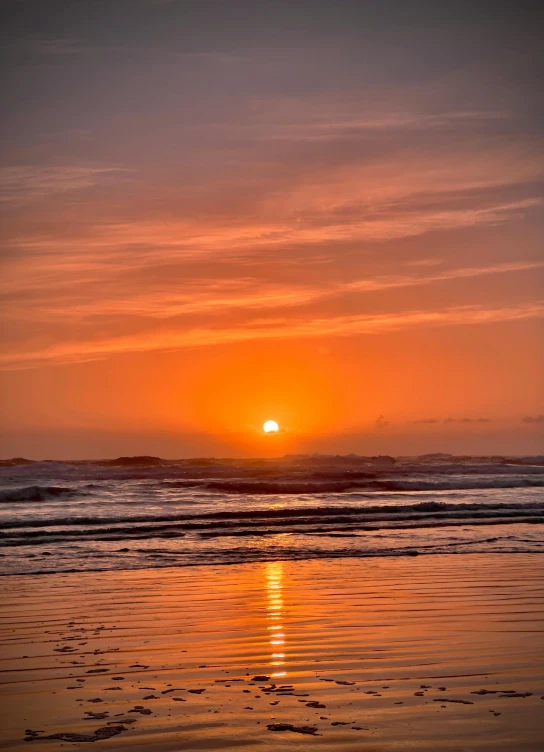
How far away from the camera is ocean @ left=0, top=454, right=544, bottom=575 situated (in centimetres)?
1666

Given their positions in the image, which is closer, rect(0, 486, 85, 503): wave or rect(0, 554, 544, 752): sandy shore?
rect(0, 554, 544, 752): sandy shore

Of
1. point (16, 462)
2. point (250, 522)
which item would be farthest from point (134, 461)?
point (250, 522)

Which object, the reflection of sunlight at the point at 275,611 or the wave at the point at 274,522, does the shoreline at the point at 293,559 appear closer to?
the reflection of sunlight at the point at 275,611

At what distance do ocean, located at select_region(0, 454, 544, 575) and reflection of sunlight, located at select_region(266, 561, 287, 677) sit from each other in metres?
1.88

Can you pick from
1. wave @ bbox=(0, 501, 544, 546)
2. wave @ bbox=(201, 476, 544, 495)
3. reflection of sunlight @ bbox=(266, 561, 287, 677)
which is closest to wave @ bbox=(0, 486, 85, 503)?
wave @ bbox=(201, 476, 544, 495)

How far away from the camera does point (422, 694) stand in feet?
20.2

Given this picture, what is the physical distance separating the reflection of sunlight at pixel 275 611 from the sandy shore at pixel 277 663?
0.03 m

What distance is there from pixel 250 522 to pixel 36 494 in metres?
17.2

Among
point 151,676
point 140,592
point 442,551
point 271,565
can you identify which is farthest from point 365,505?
point 151,676

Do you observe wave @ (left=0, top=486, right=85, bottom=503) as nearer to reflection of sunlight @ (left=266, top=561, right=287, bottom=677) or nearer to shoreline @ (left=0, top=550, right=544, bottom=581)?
shoreline @ (left=0, top=550, right=544, bottom=581)

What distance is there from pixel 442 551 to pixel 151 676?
1062cm

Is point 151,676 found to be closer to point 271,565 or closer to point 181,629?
point 181,629

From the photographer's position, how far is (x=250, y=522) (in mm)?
24266

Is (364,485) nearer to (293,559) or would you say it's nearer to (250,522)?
(250,522)
